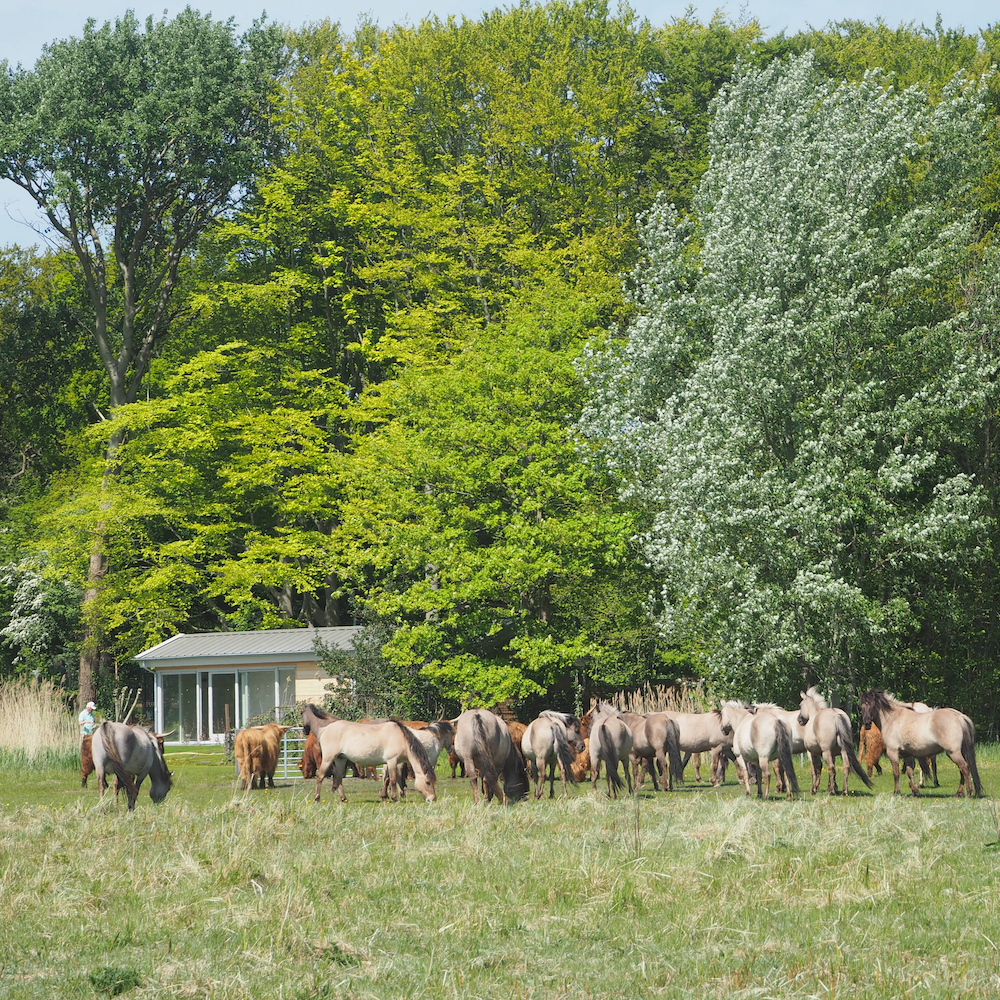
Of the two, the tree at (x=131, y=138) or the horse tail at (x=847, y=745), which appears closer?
the horse tail at (x=847, y=745)

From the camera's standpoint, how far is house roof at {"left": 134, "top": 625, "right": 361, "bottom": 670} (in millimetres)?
38312

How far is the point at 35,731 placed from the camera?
1062 inches

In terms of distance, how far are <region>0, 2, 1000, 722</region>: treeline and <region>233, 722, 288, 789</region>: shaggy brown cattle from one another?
29.9 feet

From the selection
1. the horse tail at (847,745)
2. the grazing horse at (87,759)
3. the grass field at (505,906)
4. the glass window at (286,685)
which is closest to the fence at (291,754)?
the grazing horse at (87,759)

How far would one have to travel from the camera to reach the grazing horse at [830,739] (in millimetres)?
16938

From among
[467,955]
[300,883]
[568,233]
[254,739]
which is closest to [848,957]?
[467,955]

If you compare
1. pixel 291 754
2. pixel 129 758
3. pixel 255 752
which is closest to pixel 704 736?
pixel 255 752

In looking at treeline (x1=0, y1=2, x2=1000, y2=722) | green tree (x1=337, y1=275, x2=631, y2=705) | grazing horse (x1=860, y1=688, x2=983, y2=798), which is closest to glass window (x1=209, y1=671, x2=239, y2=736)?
treeline (x1=0, y1=2, x2=1000, y2=722)

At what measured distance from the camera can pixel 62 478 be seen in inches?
1786

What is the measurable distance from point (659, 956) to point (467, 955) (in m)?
1.13

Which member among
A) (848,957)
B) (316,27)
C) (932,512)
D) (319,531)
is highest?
(316,27)

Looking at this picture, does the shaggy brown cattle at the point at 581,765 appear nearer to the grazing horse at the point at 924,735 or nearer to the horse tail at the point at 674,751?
the horse tail at the point at 674,751

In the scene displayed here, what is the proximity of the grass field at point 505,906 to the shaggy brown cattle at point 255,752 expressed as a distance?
738 cm

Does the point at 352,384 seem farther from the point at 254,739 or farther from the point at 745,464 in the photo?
the point at 254,739
